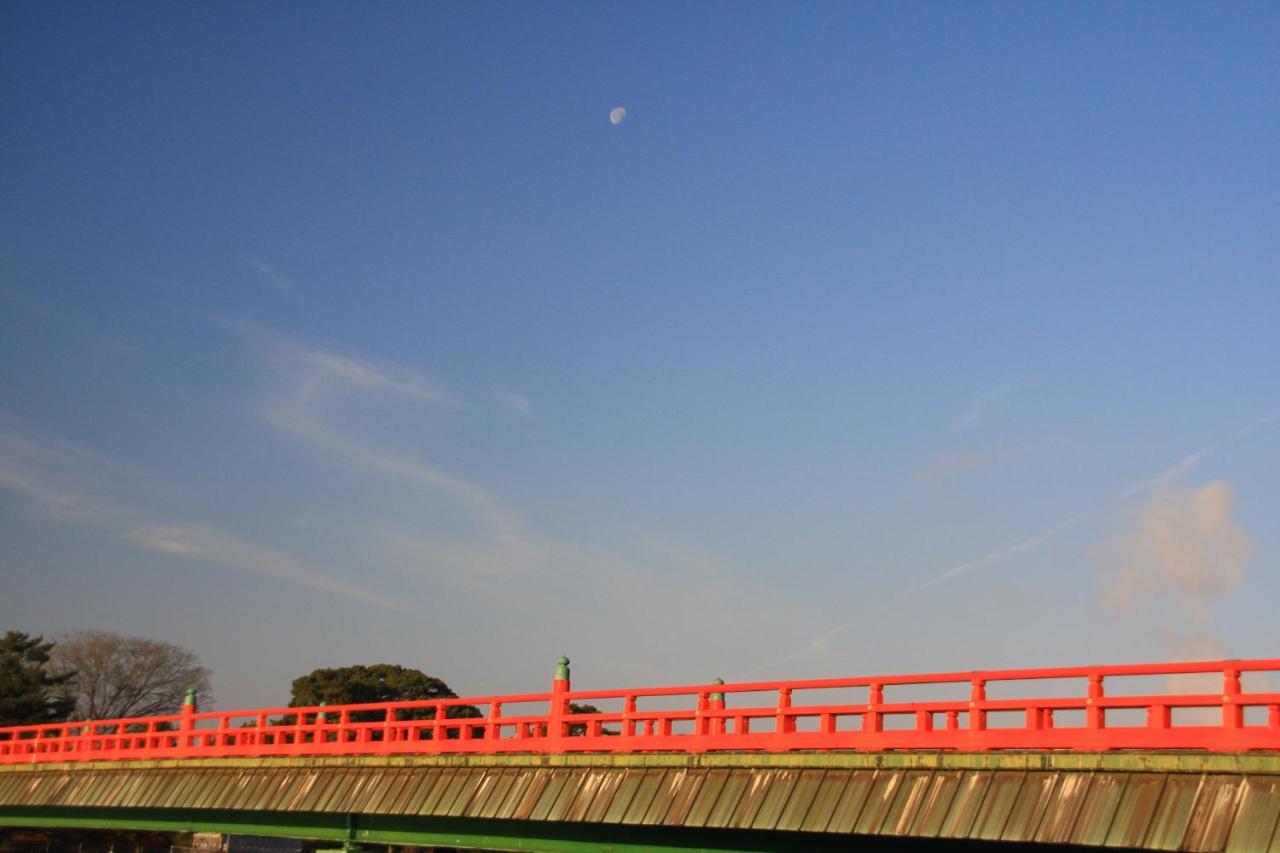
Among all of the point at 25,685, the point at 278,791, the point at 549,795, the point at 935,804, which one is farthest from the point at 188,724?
the point at 25,685

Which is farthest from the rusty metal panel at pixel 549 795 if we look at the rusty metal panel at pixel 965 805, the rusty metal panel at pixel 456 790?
the rusty metal panel at pixel 965 805

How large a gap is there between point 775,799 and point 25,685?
245 feet

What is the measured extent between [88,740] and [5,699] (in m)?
52.9

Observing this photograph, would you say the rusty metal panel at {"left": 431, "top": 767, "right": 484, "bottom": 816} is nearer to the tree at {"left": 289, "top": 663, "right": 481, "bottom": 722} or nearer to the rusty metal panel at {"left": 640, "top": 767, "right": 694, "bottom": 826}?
the rusty metal panel at {"left": 640, "top": 767, "right": 694, "bottom": 826}

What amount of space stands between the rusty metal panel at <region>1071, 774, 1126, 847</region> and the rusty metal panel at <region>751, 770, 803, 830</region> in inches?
168

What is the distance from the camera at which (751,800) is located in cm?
1981

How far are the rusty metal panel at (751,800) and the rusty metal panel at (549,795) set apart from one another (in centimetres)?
371

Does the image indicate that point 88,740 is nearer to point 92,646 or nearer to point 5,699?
point 5,699

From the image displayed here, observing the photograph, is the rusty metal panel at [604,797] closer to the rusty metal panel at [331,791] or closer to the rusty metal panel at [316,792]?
the rusty metal panel at [331,791]

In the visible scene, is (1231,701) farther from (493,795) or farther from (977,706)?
(493,795)

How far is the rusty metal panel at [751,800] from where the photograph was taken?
19625 mm

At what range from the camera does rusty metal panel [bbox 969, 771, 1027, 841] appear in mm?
16938

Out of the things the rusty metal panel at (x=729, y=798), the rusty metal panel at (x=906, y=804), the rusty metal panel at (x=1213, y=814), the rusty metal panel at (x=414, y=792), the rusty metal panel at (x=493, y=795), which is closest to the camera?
the rusty metal panel at (x=1213, y=814)

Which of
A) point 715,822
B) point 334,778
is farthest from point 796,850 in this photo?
point 334,778
